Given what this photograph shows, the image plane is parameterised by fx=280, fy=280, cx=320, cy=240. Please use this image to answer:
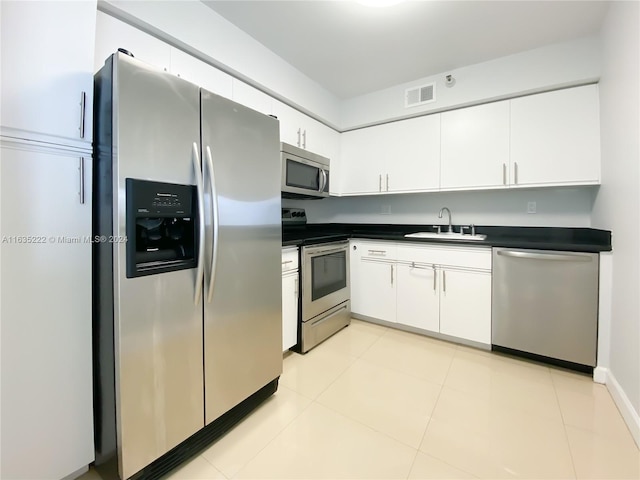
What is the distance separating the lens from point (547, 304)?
2.02 m

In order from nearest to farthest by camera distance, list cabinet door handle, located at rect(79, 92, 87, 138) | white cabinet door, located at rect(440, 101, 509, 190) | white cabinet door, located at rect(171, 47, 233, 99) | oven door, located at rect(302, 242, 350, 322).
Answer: cabinet door handle, located at rect(79, 92, 87, 138) → white cabinet door, located at rect(171, 47, 233, 99) → oven door, located at rect(302, 242, 350, 322) → white cabinet door, located at rect(440, 101, 509, 190)

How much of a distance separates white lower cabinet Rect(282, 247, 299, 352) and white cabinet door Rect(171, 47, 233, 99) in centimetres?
120

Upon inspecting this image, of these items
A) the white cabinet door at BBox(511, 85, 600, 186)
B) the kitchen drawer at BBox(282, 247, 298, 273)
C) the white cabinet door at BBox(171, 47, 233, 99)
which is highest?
the white cabinet door at BBox(171, 47, 233, 99)

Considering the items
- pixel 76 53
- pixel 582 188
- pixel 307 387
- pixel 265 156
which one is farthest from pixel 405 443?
pixel 582 188

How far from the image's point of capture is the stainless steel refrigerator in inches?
40.8

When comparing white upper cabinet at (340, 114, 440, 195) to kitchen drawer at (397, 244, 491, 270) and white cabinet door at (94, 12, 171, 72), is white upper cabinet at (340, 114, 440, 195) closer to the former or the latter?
kitchen drawer at (397, 244, 491, 270)

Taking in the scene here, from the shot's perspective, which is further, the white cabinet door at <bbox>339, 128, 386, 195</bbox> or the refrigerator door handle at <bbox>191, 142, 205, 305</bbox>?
the white cabinet door at <bbox>339, 128, 386, 195</bbox>

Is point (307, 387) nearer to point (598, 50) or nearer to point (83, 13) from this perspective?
point (83, 13)

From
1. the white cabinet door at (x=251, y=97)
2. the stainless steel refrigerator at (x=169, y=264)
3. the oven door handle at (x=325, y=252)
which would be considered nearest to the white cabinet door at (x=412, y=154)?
the oven door handle at (x=325, y=252)

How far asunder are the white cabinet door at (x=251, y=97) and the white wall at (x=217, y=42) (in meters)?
0.05

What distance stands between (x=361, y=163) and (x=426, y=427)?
252 centimetres

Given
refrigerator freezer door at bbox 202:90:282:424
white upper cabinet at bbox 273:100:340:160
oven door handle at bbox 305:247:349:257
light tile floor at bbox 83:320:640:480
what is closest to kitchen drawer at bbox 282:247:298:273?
oven door handle at bbox 305:247:349:257

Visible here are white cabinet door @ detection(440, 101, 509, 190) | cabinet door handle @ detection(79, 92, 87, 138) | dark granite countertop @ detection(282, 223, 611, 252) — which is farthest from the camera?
white cabinet door @ detection(440, 101, 509, 190)

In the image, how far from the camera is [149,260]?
3.71 feet
